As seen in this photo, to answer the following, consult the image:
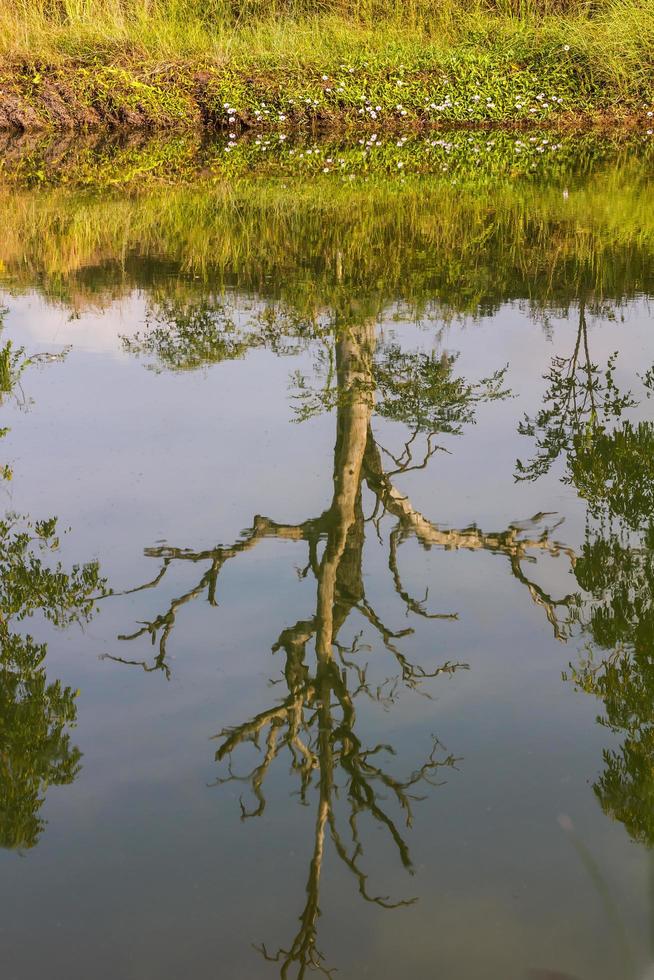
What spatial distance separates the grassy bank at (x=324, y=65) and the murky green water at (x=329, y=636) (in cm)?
1100

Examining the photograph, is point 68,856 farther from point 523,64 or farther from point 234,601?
point 523,64

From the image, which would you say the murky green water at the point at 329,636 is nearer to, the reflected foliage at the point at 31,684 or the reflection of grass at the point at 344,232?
the reflected foliage at the point at 31,684

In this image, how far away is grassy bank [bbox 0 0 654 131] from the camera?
17641 mm

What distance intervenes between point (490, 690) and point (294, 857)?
0.85 m

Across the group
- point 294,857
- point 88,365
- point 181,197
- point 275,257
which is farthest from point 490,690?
point 181,197

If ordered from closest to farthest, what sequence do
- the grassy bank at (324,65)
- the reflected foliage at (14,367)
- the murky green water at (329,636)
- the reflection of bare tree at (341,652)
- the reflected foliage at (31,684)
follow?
the murky green water at (329,636)
the reflection of bare tree at (341,652)
the reflected foliage at (31,684)
the reflected foliage at (14,367)
the grassy bank at (324,65)

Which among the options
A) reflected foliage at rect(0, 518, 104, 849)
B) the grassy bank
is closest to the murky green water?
reflected foliage at rect(0, 518, 104, 849)

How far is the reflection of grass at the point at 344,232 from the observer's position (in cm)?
804

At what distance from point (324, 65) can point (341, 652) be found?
1656 centimetres

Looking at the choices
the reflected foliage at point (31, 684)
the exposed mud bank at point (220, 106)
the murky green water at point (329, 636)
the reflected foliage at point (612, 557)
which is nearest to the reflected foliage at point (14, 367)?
the murky green water at point (329, 636)

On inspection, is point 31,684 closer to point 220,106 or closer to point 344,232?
point 344,232

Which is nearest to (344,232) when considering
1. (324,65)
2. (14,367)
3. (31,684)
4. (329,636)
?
(14,367)

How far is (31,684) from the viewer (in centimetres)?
349

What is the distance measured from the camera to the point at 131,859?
273cm
